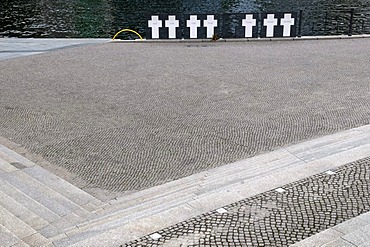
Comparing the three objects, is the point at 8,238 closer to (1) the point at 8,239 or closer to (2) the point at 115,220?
(1) the point at 8,239

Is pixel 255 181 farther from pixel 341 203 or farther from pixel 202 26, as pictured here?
pixel 202 26

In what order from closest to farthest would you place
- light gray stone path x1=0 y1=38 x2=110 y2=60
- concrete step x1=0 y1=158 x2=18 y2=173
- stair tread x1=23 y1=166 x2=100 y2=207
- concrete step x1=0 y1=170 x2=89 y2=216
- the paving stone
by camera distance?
the paving stone → concrete step x1=0 y1=170 x2=89 y2=216 → stair tread x1=23 y1=166 x2=100 y2=207 → concrete step x1=0 y1=158 x2=18 y2=173 → light gray stone path x1=0 y1=38 x2=110 y2=60

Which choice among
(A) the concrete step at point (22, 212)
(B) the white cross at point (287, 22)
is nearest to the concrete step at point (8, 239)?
(A) the concrete step at point (22, 212)

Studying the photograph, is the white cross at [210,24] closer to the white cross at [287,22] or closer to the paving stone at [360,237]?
the white cross at [287,22]

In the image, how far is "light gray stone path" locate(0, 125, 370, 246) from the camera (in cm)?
574

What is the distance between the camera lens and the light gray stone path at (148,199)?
5.74m

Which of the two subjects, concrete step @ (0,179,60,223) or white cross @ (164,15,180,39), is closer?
concrete step @ (0,179,60,223)

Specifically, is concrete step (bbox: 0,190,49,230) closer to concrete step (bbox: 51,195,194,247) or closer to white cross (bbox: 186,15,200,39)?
concrete step (bbox: 51,195,194,247)

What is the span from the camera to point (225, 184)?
7.18 meters

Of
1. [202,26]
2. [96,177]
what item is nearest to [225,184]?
[96,177]

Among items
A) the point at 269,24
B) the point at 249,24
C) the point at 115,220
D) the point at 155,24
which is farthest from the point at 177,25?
the point at 115,220

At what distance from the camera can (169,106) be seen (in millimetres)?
11773

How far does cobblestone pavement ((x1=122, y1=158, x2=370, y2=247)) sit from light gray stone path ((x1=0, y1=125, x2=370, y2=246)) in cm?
17

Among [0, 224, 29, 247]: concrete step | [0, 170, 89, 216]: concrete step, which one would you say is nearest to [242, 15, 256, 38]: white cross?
[0, 170, 89, 216]: concrete step
